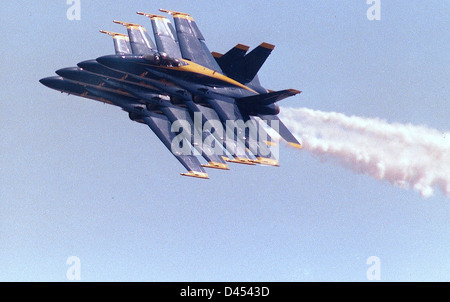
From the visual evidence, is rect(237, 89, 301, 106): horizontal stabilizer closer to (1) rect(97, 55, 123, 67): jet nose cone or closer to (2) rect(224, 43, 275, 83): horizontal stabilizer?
(2) rect(224, 43, 275, 83): horizontal stabilizer

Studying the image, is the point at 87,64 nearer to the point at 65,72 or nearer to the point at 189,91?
the point at 65,72

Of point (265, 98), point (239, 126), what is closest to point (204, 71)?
point (239, 126)

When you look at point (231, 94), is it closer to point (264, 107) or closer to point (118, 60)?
point (264, 107)

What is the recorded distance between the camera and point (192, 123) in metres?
81.8

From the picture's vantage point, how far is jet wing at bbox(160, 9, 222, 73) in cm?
8300

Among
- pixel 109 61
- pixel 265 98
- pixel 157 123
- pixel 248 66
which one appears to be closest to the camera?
pixel 109 61

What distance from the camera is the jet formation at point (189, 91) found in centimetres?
7950

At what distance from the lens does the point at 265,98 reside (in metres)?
80.8

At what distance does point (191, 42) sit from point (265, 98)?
8.45 m

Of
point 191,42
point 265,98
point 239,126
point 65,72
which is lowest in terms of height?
point 239,126

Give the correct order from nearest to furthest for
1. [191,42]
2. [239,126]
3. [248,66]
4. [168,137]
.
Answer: [239,126]
[168,137]
[248,66]
[191,42]
